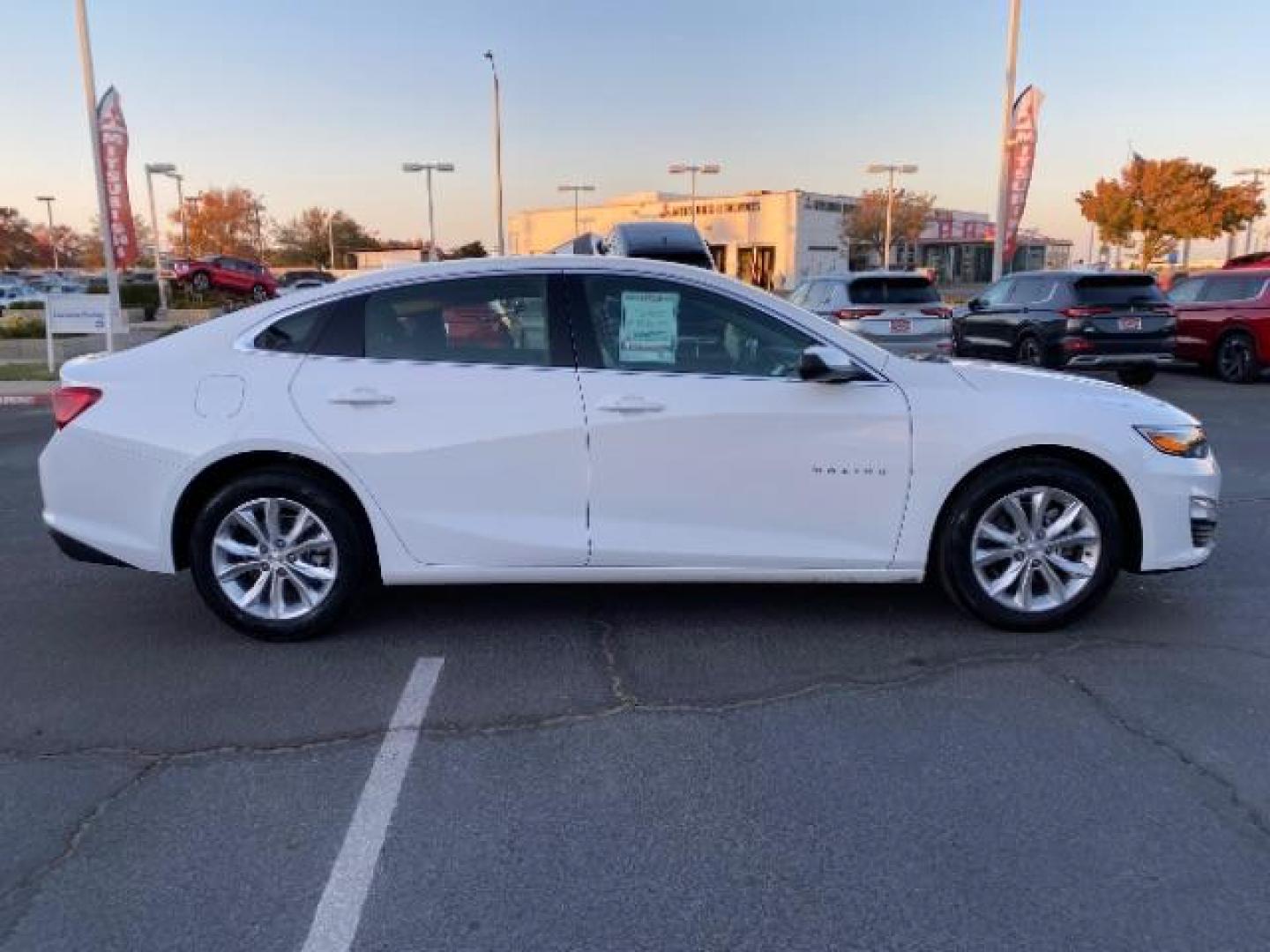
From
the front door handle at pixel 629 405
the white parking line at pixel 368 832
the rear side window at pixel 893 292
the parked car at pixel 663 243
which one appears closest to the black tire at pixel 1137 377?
the rear side window at pixel 893 292

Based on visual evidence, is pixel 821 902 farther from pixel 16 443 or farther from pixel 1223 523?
pixel 16 443

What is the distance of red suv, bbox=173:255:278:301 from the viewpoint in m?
36.5

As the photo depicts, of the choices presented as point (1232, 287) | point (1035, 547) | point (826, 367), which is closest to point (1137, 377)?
point (1232, 287)

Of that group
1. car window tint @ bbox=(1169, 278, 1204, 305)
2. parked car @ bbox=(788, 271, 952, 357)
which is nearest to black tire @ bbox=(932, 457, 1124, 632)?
parked car @ bbox=(788, 271, 952, 357)

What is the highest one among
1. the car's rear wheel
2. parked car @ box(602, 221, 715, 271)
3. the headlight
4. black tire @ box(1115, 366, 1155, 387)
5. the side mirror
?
parked car @ box(602, 221, 715, 271)

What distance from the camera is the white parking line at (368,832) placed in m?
2.41

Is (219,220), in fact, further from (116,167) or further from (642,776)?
(642,776)

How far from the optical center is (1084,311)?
12.2 meters

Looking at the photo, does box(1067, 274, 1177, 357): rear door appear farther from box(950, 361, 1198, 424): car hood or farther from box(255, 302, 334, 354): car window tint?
box(255, 302, 334, 354): car window tint

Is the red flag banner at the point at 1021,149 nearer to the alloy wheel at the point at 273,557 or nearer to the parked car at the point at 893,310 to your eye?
the parked car at the point at 893,310

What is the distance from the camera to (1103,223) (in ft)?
149

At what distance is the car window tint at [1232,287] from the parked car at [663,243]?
7.40 meters

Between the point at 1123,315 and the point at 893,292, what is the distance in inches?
122

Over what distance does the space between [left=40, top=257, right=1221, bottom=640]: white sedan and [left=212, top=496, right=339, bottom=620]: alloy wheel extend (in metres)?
0.01
